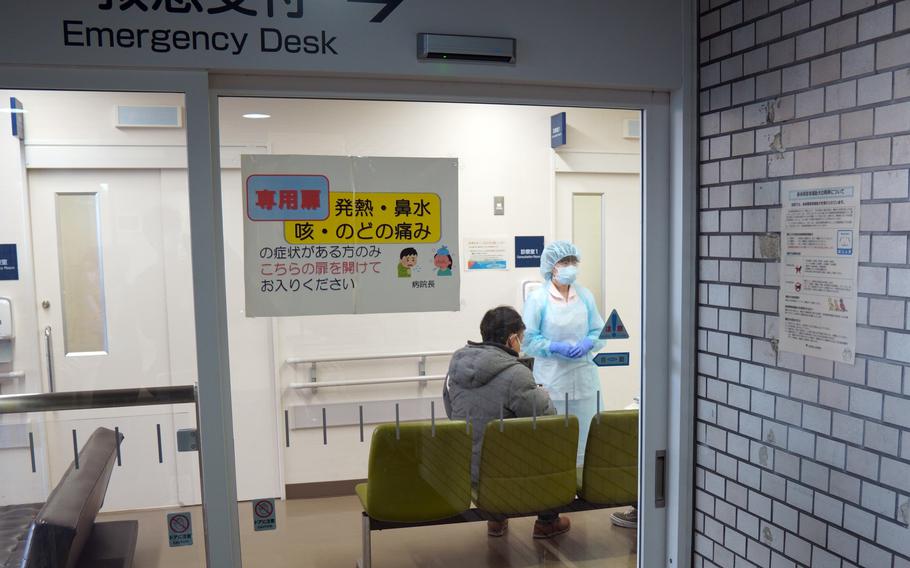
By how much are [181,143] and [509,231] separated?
1.03 metres

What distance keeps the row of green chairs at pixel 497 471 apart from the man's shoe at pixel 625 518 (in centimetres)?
3

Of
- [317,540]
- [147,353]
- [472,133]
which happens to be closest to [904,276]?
[472,133]

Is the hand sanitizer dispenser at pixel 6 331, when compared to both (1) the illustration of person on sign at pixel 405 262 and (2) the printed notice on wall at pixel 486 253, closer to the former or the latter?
(1) the illustration of person on sign at pixel 405 262

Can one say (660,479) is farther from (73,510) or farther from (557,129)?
(73,510)

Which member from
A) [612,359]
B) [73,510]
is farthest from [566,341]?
[73,510]

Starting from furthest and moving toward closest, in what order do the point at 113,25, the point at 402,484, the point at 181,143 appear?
the point at 402,484 → the point at 181,143 → the point at 113,25

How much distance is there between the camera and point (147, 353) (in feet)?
6.62

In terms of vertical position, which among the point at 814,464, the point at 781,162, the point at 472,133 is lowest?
the point at 814,464

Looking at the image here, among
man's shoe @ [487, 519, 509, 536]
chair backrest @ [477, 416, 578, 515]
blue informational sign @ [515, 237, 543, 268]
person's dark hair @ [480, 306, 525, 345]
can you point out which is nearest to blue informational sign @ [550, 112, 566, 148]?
blue informational sign @ [515, 237, 543, 268]

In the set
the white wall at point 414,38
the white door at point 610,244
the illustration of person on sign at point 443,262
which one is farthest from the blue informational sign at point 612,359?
the white wall at point 414,38

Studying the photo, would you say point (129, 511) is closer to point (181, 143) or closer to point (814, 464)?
point (181, 143)

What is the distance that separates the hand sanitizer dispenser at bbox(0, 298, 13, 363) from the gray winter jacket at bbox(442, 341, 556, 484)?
1286 millimetres

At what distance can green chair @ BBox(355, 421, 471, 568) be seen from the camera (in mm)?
2260

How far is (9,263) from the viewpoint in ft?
6.29
